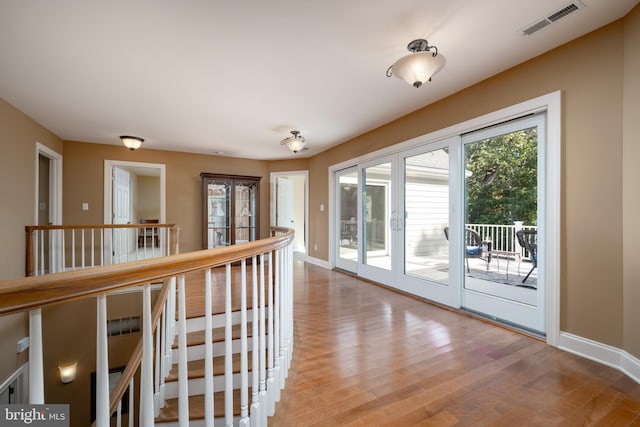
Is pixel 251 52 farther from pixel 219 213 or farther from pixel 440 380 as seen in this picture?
pixel 219 213

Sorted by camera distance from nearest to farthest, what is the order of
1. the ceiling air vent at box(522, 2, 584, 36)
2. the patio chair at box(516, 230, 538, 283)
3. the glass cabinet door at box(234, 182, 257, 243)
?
1. the ceiling air vent at box(522, 2, 584, 36)
2. the patio chair at box(516, 230, 538, 283)
3. the glass cabinet door at box(234, 182, 257, 243)

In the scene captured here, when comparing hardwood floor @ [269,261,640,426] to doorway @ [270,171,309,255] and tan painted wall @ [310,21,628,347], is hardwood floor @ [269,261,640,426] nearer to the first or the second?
tan painted wall @ [310,21,628,347]

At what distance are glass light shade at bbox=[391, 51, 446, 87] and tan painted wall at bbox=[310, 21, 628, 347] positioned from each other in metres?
1.11

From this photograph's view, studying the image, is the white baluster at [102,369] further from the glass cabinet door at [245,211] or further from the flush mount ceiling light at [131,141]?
the glass cabinet door at [245,211]

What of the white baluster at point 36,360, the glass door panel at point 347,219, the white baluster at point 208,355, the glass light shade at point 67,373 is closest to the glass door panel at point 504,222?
the glass door panel at point 347,219

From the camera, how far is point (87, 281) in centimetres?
71

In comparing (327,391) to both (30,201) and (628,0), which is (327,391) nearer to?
(628,0)

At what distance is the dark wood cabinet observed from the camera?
589 cm

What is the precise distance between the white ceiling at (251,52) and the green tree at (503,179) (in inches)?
28.3

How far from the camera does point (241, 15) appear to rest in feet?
6.37

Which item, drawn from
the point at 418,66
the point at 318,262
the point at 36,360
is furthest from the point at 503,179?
the point at 318,262

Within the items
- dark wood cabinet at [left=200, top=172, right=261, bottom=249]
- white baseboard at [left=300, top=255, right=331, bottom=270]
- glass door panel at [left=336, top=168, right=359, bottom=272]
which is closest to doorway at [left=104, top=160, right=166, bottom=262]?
dark wood cabinet at [left=200, top=172, right=261, bottom=249]

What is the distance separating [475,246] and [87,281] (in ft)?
11.3

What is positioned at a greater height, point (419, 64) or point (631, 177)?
point (419, 64)
